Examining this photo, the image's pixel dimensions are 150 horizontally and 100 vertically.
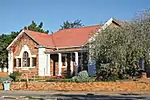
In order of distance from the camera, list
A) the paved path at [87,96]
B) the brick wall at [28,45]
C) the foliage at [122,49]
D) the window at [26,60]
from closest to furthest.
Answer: the paved path at [87,96] < the foliage at [122,49] < the brick wall at [28,45] < the window at [26,60]

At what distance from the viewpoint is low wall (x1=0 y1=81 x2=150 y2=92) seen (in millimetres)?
26677

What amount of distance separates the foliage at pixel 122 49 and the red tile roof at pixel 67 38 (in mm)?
10705

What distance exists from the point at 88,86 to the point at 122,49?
440 cm

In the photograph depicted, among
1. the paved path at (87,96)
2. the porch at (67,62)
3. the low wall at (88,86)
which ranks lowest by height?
the paved path at (87,96)

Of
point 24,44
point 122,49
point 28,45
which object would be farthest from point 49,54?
point 122,49

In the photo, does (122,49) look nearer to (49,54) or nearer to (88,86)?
(88,86)

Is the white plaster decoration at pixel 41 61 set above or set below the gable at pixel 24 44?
below

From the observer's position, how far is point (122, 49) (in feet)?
90.7

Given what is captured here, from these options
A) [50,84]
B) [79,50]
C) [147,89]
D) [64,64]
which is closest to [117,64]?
[147,89]

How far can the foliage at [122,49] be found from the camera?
1016 inches

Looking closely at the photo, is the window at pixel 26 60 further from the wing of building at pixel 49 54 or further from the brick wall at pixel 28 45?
the brick wall at pixel 28 45

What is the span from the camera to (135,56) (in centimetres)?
2808

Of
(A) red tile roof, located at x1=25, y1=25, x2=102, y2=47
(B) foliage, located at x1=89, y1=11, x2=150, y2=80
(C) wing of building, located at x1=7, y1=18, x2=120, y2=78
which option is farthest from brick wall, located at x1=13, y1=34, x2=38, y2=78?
(B) foliage, located at x1=89, y1=11, x2=150, y2=80

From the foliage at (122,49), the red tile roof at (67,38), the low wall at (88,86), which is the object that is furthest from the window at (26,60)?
the foliage at (122,49)
